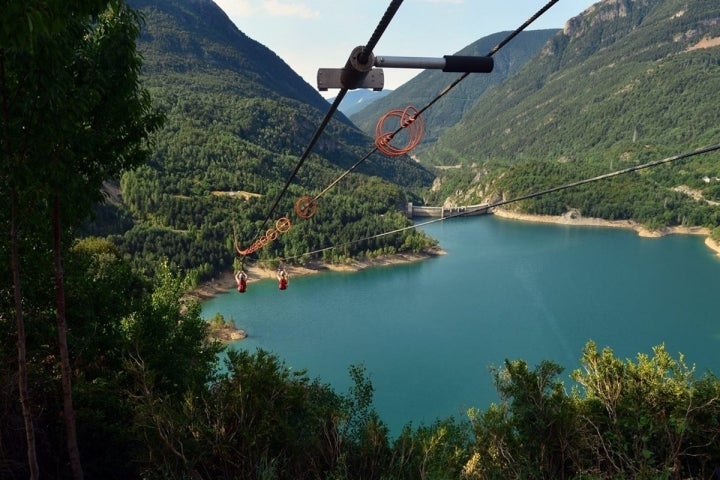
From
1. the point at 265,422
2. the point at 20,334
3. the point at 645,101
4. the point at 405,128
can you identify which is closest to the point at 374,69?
the point at 405,128

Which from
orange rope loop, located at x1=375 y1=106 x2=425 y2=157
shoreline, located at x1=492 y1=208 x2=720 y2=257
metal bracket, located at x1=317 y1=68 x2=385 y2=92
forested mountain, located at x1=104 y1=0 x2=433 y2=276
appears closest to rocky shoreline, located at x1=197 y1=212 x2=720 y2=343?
shoreline, located at x1=492 y1=208 x2=720 y2=257

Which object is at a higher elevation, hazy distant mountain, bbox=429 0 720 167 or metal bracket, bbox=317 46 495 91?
hazy distant mountain, bbox=429 0 720 167

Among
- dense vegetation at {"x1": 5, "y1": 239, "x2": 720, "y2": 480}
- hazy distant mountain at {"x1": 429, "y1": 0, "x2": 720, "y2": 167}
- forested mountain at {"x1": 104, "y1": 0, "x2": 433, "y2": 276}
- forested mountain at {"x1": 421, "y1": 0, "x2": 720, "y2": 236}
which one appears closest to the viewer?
dense vegetation at {"x1": 5, "y1": 239, "x2": 720, "y2": 480}

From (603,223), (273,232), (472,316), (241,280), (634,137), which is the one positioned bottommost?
(472,316)

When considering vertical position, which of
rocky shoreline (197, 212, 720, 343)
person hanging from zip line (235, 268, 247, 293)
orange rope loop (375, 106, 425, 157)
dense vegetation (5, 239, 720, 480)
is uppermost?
orange rope loop (375, 106, 425, 157)

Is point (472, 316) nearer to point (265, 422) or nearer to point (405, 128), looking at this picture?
point (265, 422)

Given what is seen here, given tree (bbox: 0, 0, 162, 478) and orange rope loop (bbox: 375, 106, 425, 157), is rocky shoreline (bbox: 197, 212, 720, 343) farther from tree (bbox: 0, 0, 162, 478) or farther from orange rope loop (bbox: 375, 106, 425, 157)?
orange rope loop (bbox: 375, 106, 425, 157)
